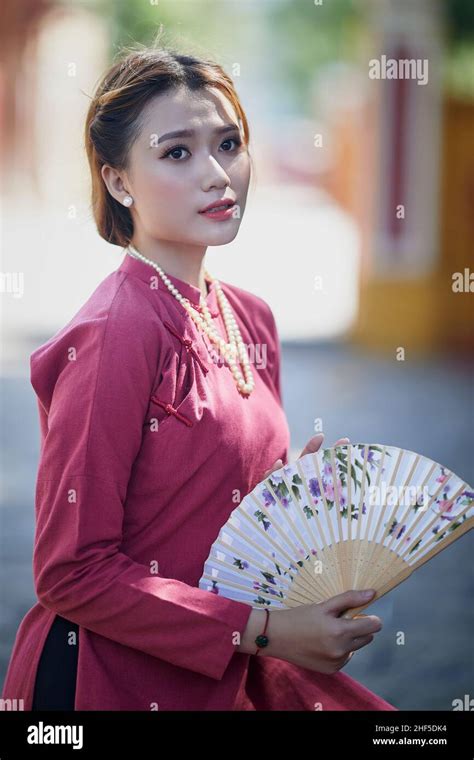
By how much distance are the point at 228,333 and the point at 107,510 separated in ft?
1.64

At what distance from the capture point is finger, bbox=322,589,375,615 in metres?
2.03

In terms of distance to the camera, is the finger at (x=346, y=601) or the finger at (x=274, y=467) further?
the finger at (x=274, y=467)

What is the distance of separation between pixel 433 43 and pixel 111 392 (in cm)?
901

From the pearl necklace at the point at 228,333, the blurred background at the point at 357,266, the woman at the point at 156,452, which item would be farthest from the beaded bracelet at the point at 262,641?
the blurred background at the point at 357,266

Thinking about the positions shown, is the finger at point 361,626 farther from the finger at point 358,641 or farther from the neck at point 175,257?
the neck at point 175,257

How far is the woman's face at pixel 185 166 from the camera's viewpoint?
207 cm

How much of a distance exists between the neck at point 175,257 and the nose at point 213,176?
0.16m

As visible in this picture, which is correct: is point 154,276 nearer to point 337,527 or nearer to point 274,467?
point 274,467

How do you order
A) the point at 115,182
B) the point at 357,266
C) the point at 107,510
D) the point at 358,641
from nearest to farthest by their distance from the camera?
the point at 107,510 < the point at 358,641 < the point at 115,182 < the point at 357,266

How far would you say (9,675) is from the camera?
2.21 meters

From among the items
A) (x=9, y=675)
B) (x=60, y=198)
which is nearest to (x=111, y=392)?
(x=9, y=675)

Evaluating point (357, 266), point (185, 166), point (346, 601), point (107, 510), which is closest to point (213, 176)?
point (185, 166)

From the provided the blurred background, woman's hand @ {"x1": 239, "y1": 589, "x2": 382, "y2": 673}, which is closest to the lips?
the blurred background

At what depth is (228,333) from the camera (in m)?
2.28
